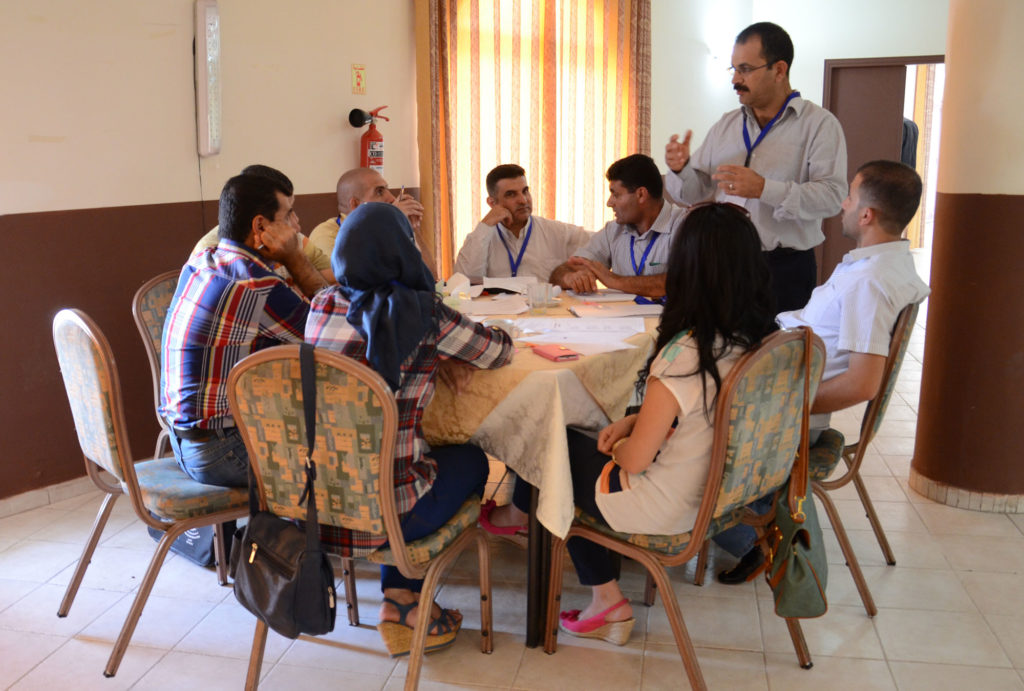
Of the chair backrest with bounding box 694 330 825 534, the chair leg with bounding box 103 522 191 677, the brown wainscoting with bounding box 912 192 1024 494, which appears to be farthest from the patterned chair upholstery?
the brown wainscoting with bounding box 912 192 1024 494

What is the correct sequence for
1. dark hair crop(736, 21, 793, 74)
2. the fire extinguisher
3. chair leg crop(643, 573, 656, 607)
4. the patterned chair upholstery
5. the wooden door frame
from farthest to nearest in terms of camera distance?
the wooden door frame < the fire extinguisher < dark hair crop(736, 21, 793, 74) < the patterned chair upholstery < chair leg crop(643, 573, 656, 607)

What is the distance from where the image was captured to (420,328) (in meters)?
1.95

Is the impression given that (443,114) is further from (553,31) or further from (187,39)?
(187,39)

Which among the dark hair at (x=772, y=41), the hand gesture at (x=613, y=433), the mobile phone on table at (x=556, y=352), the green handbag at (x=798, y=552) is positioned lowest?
the green handbag at (x=798, y=552)

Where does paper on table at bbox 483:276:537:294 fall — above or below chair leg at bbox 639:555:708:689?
above

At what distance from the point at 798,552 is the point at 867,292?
2.58ft

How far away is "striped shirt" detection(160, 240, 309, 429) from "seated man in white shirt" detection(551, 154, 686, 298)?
1339mm

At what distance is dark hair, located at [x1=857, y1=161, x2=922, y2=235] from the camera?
2.48 m

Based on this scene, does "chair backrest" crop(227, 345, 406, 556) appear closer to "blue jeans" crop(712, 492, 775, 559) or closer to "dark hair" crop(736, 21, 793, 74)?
"blue jeans" crop(712, 492, 775, 559)

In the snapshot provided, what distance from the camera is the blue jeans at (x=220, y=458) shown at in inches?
89.3

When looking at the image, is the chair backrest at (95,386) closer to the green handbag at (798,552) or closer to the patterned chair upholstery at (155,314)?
the patterned chair upholstery at (155,314)

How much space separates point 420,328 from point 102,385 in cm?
79

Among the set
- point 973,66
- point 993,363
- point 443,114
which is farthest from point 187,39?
point 993,363

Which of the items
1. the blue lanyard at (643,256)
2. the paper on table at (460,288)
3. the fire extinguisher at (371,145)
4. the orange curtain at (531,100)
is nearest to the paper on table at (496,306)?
the paper on table at (460,288)
